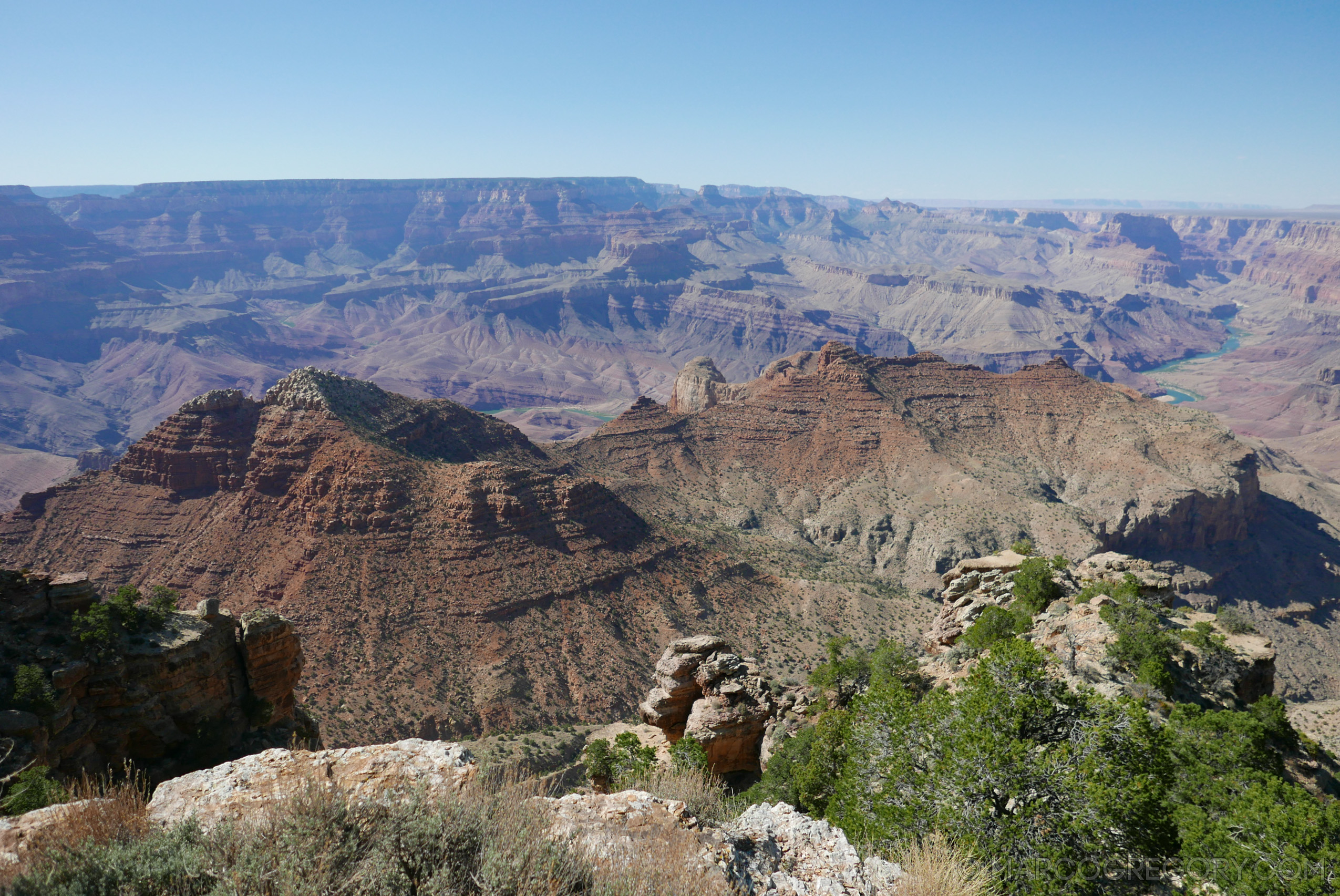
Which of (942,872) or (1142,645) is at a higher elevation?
(942,872)

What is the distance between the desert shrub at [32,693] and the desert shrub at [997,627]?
38337mm

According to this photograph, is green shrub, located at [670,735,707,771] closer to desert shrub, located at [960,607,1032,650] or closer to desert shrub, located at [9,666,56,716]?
desert shrub, located at [960,607,1032,650]

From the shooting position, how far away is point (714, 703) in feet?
112

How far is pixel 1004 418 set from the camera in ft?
370

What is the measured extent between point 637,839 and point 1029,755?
30.9 feet

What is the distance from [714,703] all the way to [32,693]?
27.1 metres

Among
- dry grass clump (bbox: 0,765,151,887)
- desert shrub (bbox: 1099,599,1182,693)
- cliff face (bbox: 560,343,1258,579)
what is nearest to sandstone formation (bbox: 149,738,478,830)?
dry grass clump (bbox: 0,765,151,887)

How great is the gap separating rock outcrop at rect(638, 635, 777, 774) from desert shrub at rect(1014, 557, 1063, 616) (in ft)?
47.3

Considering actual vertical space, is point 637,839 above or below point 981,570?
above

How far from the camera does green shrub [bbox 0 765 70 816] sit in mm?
17172

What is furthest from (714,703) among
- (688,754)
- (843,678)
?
(843,678)

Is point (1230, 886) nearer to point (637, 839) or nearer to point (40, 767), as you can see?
point (637, 839)

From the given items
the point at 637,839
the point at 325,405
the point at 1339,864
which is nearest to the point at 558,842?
the point at 637,839

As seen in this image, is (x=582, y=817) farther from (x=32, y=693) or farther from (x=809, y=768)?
(x=32, y=693)
